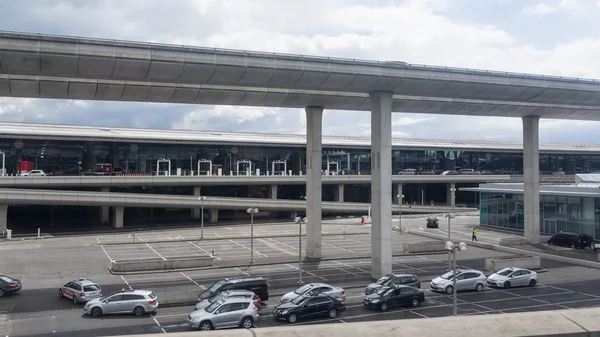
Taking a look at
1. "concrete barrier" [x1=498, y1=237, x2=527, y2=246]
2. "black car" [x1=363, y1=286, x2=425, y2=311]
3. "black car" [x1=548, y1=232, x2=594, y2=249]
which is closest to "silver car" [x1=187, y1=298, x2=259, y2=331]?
"black car" [x1=363, y1=286, x2=425, y2=311]

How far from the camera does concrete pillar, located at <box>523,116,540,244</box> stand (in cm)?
5112

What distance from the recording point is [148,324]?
78.0 ft

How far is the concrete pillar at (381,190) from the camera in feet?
110

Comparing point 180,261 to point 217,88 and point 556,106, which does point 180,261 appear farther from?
point 556,106

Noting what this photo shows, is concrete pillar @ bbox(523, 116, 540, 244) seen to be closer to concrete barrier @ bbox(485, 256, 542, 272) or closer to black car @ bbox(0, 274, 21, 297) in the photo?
concrete barrier @ bbox(485, 256, 542, 272)

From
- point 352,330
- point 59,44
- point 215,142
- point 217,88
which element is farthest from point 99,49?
point 215,142

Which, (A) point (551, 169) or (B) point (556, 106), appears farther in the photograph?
(A) point (551, 169)

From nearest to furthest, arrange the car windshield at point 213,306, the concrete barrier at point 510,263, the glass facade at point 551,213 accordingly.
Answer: the car windshield at point 213,306 < the concrete barrier at point 510,263 < the glass facade at point 551,213

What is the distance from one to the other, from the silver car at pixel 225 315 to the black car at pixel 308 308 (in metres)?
1.27

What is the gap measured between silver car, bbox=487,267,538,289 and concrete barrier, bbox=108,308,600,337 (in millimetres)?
29480

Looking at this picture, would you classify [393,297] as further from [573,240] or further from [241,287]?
[573,240]

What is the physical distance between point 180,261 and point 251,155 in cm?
5038

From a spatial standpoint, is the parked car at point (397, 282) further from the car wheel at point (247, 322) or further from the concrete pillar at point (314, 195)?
the concrete pillar at point (314, 195)

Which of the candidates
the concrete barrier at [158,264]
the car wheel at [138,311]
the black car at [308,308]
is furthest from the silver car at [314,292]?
the concrete barrier at [158,264]
